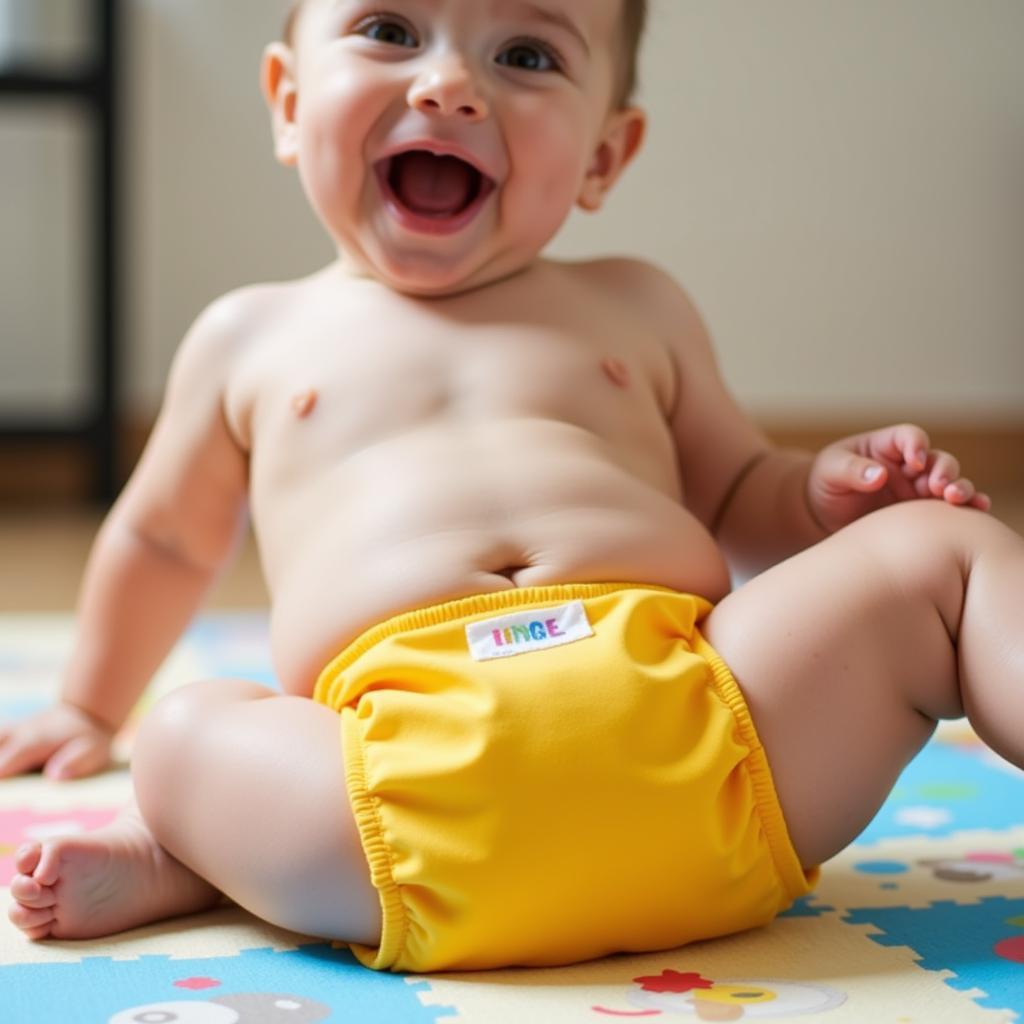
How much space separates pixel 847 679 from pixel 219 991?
0.96 ft

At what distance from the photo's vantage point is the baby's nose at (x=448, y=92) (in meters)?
0.83

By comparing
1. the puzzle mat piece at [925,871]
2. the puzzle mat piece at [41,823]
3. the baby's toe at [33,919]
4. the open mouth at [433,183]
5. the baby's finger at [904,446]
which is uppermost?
the open mouth at [433,183]

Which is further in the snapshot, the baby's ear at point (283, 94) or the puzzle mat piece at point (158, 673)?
the puzzle mat piece at point (158, 673)

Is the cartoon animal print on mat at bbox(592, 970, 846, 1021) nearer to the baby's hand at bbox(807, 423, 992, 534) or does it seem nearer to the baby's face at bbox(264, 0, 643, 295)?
the baby's hand at bbox(807, 423, 992, 534)

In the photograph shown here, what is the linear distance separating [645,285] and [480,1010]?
0.47 meters

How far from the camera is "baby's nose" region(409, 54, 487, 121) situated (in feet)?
2.71

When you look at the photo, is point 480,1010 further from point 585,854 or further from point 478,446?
point 478,446

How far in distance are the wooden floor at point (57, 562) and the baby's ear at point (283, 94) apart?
80 cm

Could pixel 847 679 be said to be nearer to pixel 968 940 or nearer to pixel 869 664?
pixel 869 664

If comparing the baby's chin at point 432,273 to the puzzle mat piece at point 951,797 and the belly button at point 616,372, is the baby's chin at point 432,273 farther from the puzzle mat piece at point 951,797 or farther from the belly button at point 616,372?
the puzzle mat piece at point 951,797

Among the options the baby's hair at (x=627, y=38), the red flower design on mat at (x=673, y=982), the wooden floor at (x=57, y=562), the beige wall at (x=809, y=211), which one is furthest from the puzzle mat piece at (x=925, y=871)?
the beige wall at (x=809, y=211)

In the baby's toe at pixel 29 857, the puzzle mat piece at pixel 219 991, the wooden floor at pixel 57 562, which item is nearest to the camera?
the puzzle mat piece at pixel 219 991

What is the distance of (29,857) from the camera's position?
71cm

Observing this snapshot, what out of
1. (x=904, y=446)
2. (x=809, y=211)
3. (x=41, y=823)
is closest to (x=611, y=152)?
(x=904, y=446)
